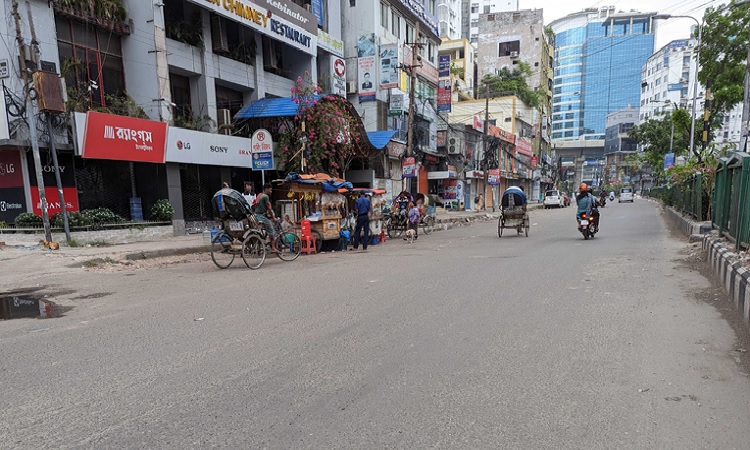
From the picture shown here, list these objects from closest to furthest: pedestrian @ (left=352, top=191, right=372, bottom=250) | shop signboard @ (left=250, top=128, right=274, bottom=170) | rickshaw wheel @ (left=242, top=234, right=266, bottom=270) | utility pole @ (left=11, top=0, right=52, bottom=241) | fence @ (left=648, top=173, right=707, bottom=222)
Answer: rickshaw wheel @ (left=242, top=234, right=266, bottom=270) → utility pole @ (left=11, top=0, right=52, bottom=241) → shop signboard @ (left=250, top=128, right=274, bottom=170) → pedestrian @ (left=352, top=191, right=372, bottom=250) → fence @ (left=648, top=173, right=707, bottom=222)

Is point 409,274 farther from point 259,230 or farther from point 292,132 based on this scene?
point 292,132

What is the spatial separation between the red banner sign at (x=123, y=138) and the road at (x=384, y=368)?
7595 millimetres

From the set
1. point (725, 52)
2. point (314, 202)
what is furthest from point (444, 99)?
point (314, 202)

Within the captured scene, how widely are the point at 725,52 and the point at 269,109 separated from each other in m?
21.8

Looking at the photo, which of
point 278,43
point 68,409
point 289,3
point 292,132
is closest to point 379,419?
point 68,409

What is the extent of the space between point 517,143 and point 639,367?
49396mm

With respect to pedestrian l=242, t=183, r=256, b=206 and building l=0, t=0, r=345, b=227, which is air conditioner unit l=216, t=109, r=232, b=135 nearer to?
building l=0, t=0, r=345, b=227

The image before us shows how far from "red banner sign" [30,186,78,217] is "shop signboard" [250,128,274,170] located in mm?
6198

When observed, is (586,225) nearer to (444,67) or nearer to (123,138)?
(123,138)

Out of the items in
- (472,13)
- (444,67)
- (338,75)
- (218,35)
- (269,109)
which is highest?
(472,13)

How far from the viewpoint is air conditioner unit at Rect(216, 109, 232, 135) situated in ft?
60.3

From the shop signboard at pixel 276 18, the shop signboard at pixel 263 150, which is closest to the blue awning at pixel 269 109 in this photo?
the shop signboard at pixel 276 18

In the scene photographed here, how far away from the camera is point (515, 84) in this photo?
54281 millimetres

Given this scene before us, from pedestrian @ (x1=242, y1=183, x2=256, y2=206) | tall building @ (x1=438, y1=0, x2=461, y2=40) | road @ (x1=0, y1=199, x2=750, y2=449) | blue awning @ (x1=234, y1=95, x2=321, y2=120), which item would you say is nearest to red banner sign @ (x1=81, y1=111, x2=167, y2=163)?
pedestrian @ (x1=242, y1=183, x2=256, y2=206)
